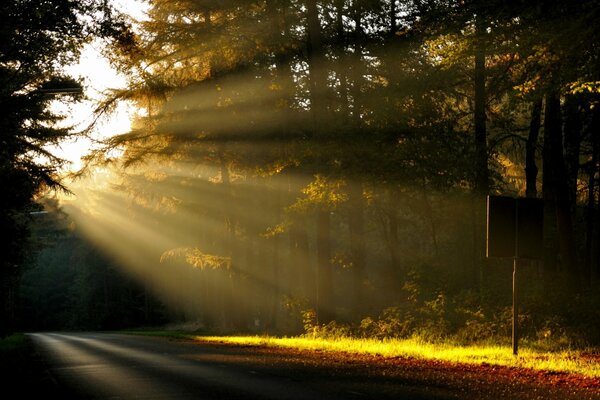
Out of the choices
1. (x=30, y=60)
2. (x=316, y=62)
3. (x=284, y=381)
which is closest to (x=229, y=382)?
(x=284, y=381)

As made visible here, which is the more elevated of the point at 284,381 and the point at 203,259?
the point at 203,259

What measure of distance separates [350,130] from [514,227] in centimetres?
870

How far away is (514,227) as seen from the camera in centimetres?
1494

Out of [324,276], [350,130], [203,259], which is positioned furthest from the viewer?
[203,259]

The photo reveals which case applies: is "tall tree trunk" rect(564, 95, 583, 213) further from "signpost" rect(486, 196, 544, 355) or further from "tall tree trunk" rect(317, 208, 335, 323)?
"signpost" rect(486, 196, 544, 355)

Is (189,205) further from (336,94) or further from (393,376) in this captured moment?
(393,376)

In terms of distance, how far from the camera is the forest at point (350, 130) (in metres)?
16.8

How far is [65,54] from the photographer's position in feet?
63.0

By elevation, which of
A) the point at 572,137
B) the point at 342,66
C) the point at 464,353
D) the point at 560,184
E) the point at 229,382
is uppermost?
the point at 342,66

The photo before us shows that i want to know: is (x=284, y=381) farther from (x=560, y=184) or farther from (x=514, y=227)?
(x=560, y=184)

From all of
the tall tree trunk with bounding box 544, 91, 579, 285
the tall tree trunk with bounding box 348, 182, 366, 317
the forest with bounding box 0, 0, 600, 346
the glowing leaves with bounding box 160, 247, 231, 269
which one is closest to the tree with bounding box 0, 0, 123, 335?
the forest with bounding box 0, 0, 600, 346

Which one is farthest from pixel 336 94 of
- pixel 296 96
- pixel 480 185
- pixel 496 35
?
pixel 496 35

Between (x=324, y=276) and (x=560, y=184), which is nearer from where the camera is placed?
(x=560, y=184)

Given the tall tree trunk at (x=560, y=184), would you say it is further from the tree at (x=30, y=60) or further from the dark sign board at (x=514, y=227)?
the tree at (x=30, y=60)
